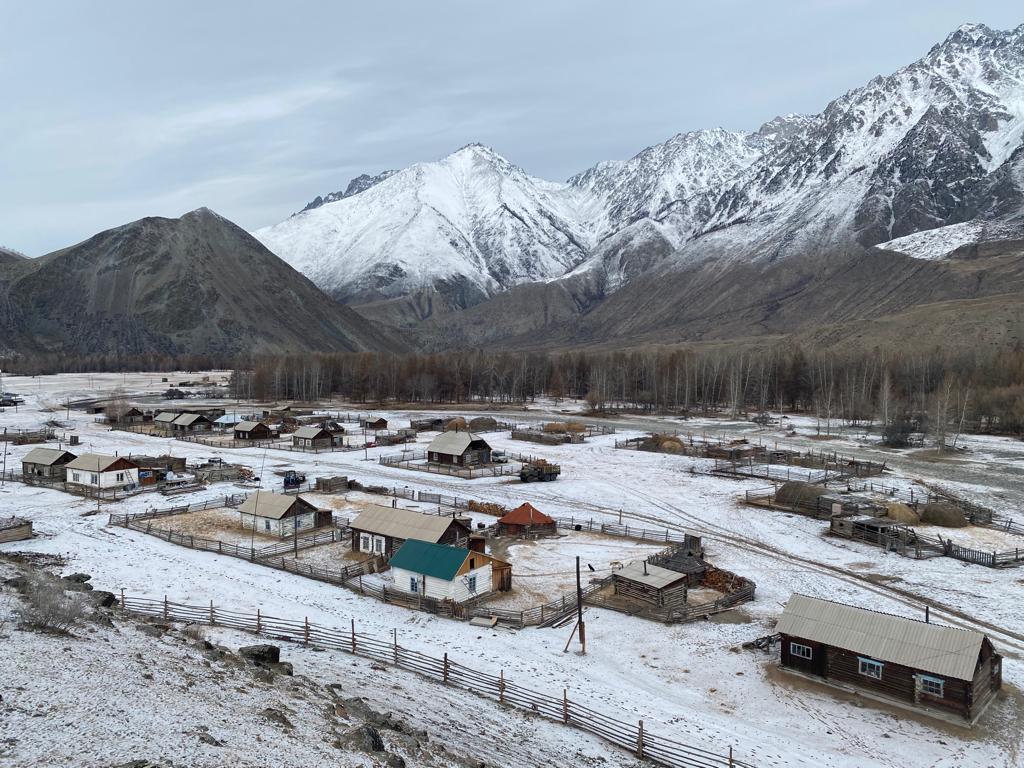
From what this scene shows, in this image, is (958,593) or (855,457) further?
(855,457)

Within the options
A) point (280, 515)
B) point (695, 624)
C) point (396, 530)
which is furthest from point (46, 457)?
point (695, 624)

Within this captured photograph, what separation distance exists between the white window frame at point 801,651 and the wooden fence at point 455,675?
701 centimetres

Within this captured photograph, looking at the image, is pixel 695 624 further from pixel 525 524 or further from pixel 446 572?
pixel 525 524

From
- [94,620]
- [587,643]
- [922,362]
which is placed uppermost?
[922,362]

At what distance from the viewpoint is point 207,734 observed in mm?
15086

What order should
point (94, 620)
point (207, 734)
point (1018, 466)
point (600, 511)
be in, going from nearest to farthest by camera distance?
1. point (207, 734)
2. point (94, 620)
3. point (600, 511)
4. point (1018, 466)

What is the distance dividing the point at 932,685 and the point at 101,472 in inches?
2124

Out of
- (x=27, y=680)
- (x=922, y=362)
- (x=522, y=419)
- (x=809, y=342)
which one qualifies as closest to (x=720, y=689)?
(x=27, y=680)

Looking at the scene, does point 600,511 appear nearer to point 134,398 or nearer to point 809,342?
point 134,398

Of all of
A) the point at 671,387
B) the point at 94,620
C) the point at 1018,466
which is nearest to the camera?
the point at 94,620

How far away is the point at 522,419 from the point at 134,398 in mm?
79924

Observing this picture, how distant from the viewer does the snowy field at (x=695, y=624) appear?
21.0m

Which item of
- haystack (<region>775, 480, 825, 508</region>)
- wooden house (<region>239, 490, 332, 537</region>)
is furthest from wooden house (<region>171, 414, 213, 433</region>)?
haystack (<region>775, 480, 825, 508</region>)

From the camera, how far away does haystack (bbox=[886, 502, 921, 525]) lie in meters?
46.2
